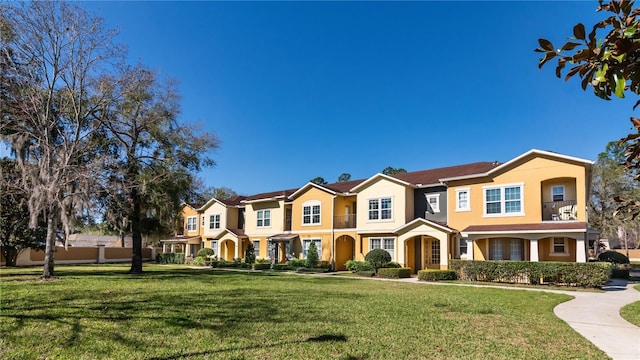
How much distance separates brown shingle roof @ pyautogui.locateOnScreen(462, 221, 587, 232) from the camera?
1839 centimetres

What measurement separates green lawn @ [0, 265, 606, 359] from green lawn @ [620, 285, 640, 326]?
1688 mm

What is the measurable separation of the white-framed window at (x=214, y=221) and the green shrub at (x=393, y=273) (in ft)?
68.1

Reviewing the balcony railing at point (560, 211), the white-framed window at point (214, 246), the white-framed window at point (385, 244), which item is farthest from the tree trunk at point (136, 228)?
the balcony railing at point (560, 211)

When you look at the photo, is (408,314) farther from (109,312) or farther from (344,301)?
(109,312)

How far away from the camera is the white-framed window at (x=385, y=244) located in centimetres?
2531

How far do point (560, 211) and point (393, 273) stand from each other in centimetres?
940

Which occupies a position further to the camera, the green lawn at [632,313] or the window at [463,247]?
the window at [463,247]

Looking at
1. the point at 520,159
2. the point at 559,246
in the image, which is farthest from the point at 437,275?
the point at 520,159

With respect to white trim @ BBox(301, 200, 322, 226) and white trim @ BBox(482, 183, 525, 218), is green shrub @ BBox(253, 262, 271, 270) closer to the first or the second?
white trim @ BBox(301, 200, 322, 226)

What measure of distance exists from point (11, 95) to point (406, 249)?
71.2 feet

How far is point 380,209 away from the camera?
26.3 metres

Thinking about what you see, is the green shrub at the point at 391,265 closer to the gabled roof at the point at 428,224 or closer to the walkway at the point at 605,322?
the gabled roof at the point at 428,224

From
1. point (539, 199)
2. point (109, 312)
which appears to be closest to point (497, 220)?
point (539, 199)

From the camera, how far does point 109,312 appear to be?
8.95m
